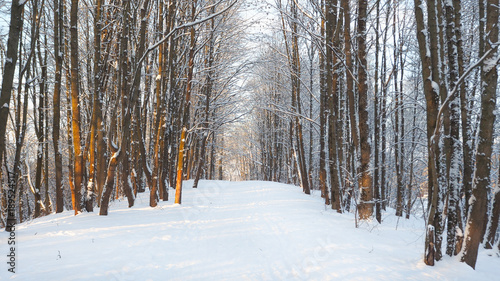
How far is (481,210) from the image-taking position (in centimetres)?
390

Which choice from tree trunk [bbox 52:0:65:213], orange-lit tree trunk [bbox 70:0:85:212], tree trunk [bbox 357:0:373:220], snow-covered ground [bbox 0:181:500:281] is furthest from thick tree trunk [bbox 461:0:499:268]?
tree trunk [bbox 52:0:65:213]

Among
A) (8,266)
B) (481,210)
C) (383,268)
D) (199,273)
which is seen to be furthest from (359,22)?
(8,266)

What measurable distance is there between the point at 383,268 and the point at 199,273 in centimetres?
254

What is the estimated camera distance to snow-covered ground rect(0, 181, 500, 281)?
3803mm

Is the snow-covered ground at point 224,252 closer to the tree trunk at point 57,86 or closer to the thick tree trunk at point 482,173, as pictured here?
the thick tree trunk at point 482,173

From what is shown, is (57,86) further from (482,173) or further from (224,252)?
(482,173)

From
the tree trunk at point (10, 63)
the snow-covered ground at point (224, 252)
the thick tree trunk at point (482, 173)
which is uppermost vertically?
the tree trunk at point (10, 63)

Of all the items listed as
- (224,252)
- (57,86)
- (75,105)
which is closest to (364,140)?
(224,252)

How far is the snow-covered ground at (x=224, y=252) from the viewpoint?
150 inches

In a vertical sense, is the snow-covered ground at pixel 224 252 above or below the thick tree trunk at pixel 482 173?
below

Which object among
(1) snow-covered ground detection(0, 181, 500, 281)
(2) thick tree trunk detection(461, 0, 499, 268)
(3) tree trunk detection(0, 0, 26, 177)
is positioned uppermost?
(3) tree trunk detection(0, 0, 26, 177)

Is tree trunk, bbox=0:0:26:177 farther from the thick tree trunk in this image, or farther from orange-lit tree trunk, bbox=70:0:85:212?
the thick tree trunk

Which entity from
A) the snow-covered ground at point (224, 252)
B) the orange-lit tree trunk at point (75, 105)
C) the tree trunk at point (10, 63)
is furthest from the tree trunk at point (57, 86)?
the tree trunk at point (10, 63)

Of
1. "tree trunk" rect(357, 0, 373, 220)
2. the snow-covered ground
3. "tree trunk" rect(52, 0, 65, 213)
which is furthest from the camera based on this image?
"tree trunk" rect(52, 0, 65, 213)
